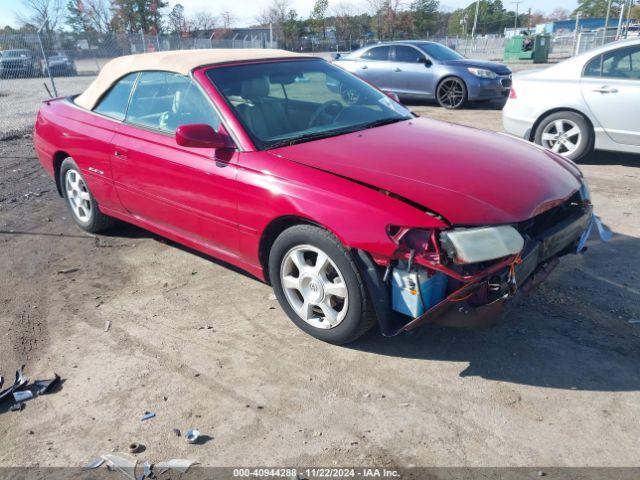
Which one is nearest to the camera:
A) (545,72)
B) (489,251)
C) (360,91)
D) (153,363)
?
(489,251)

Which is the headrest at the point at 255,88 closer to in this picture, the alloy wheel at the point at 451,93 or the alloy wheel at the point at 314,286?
the alloy wheel at the point at 314,286

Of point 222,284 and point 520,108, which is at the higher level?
point 520,108

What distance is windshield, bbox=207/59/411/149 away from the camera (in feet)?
11.9

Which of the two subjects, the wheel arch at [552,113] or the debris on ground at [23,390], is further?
the wheel arch at [552,113]

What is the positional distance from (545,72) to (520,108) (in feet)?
1.85

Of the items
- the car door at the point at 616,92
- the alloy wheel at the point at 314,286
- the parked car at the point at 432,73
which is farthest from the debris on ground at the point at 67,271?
the parked car at the point at 432,73

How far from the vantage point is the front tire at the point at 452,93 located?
39.6ft

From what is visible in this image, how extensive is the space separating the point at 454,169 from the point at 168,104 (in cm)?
219

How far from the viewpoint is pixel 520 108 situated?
7.32m

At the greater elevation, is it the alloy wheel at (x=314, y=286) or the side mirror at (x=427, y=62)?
the side mirror at (x=427, y=62)

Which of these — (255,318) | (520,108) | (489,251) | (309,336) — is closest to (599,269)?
(489,251)

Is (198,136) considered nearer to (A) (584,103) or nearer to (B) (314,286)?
(B) (314,286)

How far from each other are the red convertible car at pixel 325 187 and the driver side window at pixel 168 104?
0.01 metres

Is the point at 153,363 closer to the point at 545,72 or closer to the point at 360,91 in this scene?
the point at 360,91
